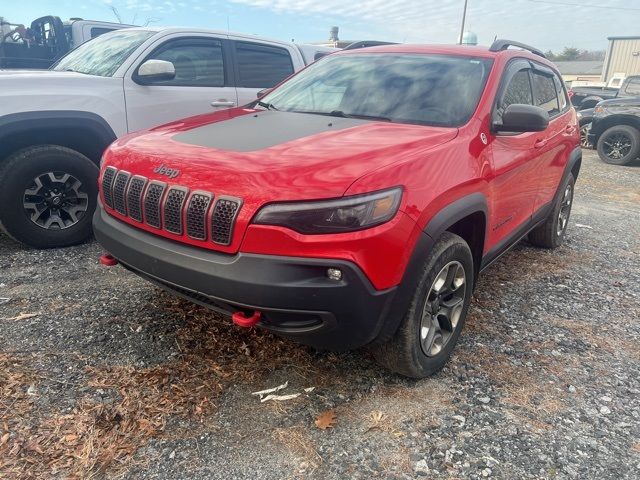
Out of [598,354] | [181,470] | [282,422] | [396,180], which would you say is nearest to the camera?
[181,470]

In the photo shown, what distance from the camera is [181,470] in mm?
2059

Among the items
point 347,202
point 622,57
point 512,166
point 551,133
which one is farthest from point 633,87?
point 622,57

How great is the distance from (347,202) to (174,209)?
0.82m

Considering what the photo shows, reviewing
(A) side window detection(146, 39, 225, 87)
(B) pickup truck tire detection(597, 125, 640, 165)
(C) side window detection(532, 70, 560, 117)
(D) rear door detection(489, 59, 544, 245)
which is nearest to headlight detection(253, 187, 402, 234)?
(D) rear door detection(489, 59, 544, 245)

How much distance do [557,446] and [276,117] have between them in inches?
93.2

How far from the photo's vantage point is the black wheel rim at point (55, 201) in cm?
408

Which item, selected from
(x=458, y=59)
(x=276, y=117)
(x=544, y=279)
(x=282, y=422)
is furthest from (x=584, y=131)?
(x=282, y=422)

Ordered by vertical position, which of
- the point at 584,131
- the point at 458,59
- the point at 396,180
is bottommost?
the point at 584,131

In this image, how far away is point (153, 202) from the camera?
2422mm

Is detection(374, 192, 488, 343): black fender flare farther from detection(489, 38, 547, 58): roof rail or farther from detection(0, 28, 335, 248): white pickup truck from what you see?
detection(0, 28, 335, 248): white pickup truck

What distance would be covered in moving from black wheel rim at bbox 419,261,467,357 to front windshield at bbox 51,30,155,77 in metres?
3.47

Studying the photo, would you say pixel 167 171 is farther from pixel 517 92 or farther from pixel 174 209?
pixel 517 92

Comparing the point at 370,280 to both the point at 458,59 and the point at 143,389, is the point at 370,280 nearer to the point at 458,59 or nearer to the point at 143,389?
the point at 143,389

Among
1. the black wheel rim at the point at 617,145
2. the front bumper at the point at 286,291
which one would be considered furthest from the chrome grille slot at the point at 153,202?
the black wheel rim at the point at 617,145
